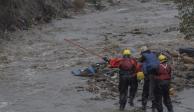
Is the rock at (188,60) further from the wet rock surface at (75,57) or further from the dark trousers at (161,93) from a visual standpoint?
the dark trousers at (161,93)

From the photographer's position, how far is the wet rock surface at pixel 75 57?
20527 mm

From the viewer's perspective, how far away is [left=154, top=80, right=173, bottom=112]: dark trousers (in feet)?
55.8

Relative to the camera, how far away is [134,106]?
1923 cm

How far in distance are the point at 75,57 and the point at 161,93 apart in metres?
12.3

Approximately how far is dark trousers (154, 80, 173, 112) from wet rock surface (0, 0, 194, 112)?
6.96ft

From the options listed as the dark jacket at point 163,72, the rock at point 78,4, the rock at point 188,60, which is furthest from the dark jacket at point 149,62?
the rock at point 78,4

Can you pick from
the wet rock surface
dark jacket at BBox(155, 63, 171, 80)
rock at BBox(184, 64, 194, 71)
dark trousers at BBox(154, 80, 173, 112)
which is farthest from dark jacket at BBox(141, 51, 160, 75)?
rock at BBox(184, 64, 194, 71)

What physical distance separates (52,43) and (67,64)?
6.93 m

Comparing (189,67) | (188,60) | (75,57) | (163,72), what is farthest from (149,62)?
(75,57)

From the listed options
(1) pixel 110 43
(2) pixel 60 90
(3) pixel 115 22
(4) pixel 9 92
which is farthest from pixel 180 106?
(3) pixel 115 22

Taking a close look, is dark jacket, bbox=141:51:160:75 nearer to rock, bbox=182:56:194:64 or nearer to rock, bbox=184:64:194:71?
rock, bbox=184:64:194:71

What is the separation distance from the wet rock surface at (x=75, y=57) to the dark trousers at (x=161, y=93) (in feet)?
6.96

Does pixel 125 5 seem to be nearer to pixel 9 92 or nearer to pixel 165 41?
pixel 165 41

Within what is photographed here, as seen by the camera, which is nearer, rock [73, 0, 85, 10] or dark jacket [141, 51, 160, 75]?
dark jacket [141, 51, 160, 75]
